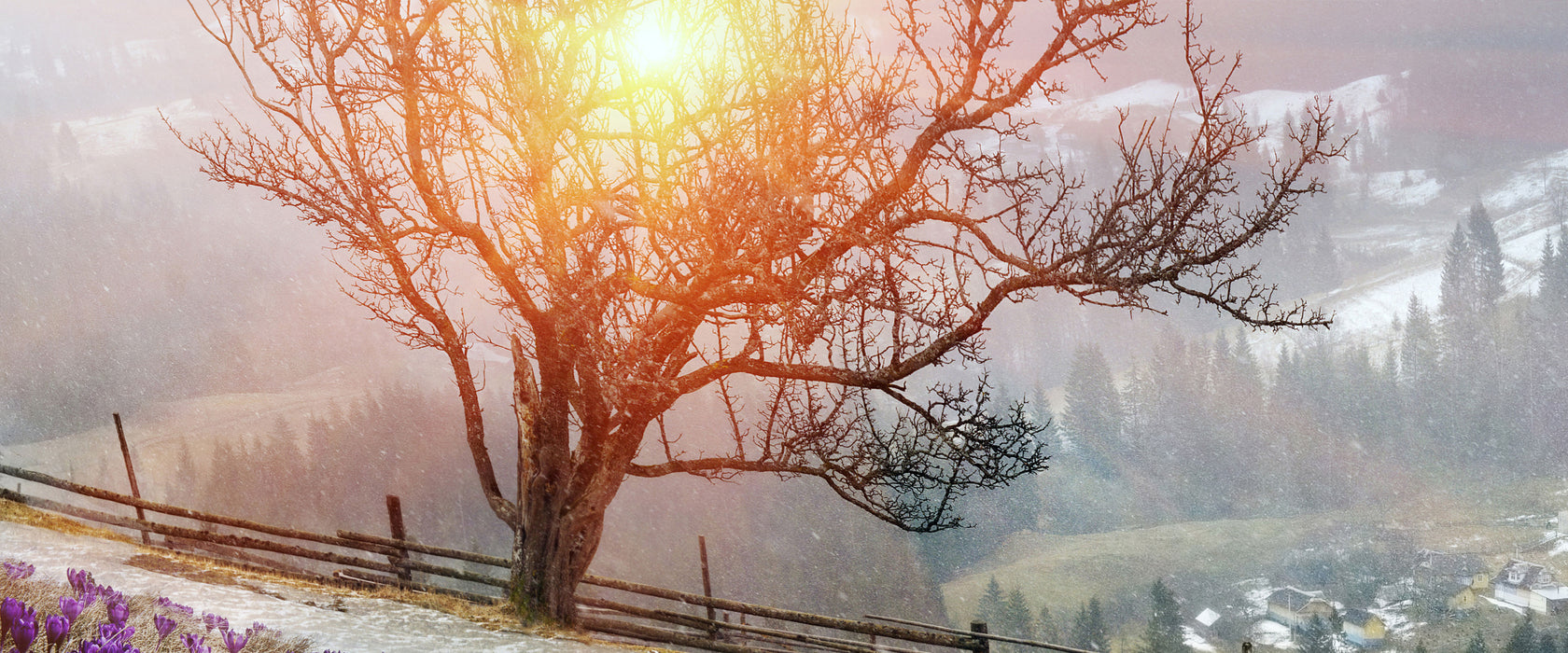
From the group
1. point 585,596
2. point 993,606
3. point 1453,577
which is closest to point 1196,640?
point 1453,577

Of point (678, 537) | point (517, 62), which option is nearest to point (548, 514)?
point (517, 62)

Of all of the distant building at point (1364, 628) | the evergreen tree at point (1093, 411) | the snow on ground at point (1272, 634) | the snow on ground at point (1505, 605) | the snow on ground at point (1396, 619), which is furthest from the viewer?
the evergreen tree at point (1093, 411)

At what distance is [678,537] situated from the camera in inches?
4803

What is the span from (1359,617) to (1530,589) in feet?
85.0

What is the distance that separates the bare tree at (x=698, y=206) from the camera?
10.8 metres

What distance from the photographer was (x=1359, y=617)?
142 meters

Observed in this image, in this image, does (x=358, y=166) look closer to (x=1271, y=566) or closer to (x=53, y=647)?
(x=53, y=647)

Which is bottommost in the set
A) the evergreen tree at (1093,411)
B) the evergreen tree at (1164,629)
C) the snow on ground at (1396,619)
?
the snow on ground at (1396,619)

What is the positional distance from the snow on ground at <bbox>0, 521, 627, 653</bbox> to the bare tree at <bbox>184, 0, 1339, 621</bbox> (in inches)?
59.1

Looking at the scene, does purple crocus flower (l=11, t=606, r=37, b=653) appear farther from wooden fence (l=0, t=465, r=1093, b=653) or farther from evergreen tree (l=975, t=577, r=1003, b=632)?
evergreen tree (l=975, t=577, r=1003, b=632)

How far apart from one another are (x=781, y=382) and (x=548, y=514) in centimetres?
351

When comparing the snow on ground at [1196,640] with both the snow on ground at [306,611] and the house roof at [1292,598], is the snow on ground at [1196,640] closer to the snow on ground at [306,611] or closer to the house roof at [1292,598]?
the house roof at [1292,598]

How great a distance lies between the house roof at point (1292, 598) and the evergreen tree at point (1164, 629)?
128 ft

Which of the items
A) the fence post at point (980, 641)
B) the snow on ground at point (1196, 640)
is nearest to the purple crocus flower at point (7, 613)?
the fence post at point (980, 641)
